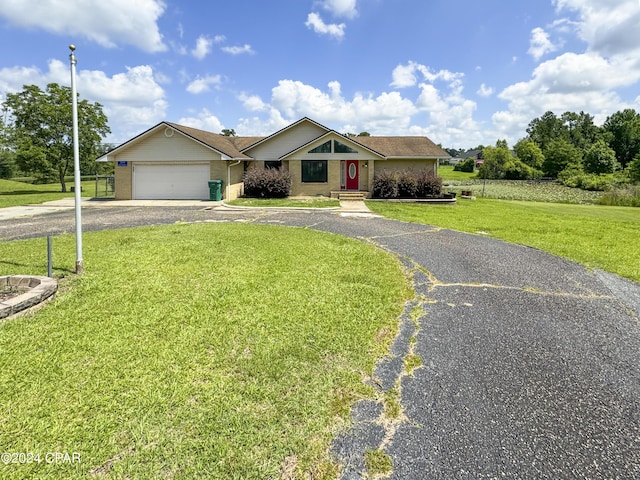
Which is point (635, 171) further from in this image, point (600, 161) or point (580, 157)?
point (580, 157)

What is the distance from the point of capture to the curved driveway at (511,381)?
246 centimetres

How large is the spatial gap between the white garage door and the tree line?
128ft

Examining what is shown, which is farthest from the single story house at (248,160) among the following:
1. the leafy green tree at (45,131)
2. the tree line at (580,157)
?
the tree line at (580,157)

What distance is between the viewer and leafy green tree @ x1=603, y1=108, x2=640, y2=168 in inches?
2680

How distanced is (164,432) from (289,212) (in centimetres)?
1372

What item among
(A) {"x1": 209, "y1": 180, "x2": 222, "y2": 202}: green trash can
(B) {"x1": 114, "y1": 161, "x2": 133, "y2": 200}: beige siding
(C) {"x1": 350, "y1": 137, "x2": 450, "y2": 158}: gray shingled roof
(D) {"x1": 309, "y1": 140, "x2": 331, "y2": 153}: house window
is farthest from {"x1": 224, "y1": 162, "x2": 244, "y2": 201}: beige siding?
(C) {"x1": 350, "y1": 137, "x2": 450, "y2": 158}: gray shingled roof

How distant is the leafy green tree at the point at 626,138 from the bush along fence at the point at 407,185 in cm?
6657

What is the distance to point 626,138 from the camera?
69188 millimetres

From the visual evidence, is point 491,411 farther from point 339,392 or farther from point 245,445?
point 245,445

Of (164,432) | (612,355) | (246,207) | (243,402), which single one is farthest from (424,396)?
(246,207)

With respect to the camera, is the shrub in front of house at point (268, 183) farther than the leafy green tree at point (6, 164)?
No

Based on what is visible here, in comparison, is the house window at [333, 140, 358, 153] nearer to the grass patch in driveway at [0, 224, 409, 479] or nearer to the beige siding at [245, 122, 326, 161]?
the beige siding at [245, 122, 326, 161]

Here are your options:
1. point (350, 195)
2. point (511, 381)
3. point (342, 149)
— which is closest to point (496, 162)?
point (342, 149)

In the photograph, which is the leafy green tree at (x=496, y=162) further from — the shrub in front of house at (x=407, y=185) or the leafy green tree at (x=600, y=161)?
the shrub in front of house at (x=407, y=185)
